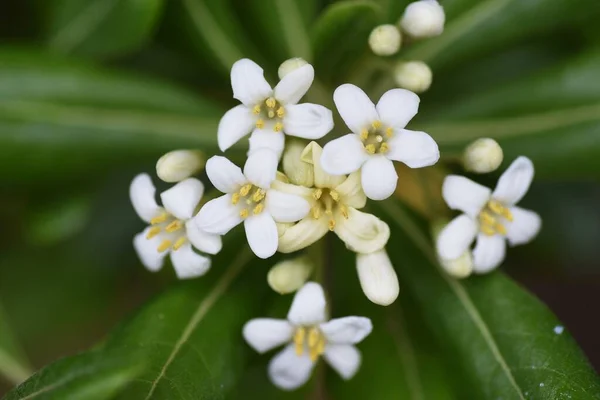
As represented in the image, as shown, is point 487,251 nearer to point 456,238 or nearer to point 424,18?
point 456,238

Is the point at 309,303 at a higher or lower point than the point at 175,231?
lower

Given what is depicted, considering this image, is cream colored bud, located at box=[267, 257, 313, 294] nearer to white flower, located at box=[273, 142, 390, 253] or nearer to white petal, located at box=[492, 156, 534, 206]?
white flower, located at box=[273, 142, 390, 253]

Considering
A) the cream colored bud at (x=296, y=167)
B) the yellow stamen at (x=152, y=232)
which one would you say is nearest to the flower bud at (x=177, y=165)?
the yellow stamen at (x=152, y=232)

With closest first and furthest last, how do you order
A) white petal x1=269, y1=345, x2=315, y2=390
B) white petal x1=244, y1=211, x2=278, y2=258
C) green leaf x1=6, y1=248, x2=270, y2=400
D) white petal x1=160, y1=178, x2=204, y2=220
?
green leaf x1=6, y1=248, x2=270, y2=400
white petal x1=244, y1=211, x2=278, y2=258
white petal x1=160, y1=178, x2=204, y2=220
white petal x1=269, y1=345, x2=315, y2=390

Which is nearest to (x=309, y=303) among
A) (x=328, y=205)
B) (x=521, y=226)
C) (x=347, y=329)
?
(x=347, y=329)

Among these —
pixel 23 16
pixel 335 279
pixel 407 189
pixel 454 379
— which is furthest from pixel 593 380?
pixel 23 16

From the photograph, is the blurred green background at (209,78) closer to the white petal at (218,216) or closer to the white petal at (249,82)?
the white petal at (249,82)

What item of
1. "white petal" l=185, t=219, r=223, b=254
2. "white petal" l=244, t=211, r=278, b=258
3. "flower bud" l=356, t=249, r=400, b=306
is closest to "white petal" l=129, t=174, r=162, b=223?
"white petal" l=185, t=219, r=223, b=254

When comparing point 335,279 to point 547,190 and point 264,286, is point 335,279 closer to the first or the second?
point 264,286
